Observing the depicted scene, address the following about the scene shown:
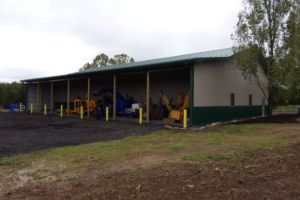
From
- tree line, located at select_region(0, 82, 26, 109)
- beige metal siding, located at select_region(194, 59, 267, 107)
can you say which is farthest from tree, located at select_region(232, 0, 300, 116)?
tree line, located at select_region(0, 82, 26, 109)

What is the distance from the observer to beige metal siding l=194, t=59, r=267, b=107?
15.1 metres

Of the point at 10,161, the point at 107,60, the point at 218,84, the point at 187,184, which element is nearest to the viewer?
the point at 187,184

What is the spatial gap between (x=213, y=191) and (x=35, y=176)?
3686 millimetres

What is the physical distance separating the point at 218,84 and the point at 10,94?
3388 cm

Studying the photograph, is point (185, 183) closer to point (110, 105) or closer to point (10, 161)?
point (10, 161)

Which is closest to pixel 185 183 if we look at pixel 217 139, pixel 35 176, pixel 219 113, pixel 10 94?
Result: pixel 35 176

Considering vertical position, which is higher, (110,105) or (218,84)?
(218,84)

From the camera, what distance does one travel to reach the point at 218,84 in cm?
1659

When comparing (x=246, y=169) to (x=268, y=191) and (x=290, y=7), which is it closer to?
(x=268, y=191)

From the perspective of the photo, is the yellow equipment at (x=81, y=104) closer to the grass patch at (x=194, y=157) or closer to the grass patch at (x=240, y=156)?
the grass patch at (x=194, y=157)

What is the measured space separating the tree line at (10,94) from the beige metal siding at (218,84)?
32.2 meters

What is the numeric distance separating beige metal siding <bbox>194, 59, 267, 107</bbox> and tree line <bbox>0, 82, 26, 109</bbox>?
106ft

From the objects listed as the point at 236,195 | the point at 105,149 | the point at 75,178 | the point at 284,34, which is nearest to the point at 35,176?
the point at 75,178

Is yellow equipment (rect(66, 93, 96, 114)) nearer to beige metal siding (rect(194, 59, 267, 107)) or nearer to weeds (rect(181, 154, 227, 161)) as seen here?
beige metal siding (rect(194, 59, 267, 107))
